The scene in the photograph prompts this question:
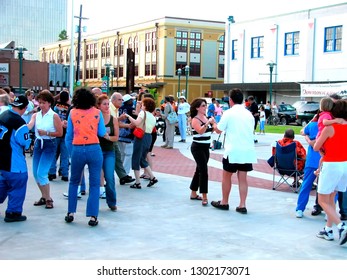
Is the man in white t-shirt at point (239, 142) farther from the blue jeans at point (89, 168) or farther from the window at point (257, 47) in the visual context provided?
the window at point (257, 47)

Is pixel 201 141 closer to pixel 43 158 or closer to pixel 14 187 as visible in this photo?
pixel 43 158

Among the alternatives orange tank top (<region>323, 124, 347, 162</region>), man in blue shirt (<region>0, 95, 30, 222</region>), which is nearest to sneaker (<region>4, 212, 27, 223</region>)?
man in blue shirt (<region>0, 95, 30, 222</region>)

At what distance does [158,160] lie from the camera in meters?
14.6

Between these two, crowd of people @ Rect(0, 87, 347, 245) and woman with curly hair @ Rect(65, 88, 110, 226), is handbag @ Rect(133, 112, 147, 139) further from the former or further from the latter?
woman with curly hair @ Rect(65, 88, 110, 226)

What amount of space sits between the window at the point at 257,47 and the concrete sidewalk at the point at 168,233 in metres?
43.6

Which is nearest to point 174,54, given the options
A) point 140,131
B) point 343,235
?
point 140,131

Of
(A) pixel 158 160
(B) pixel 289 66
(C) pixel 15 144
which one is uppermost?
(B) pixel 289 66

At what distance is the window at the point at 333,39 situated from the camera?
43.3 m

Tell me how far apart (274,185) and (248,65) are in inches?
1687

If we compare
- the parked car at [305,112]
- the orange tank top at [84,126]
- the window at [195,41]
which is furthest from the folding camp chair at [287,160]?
the window at [195,41]
